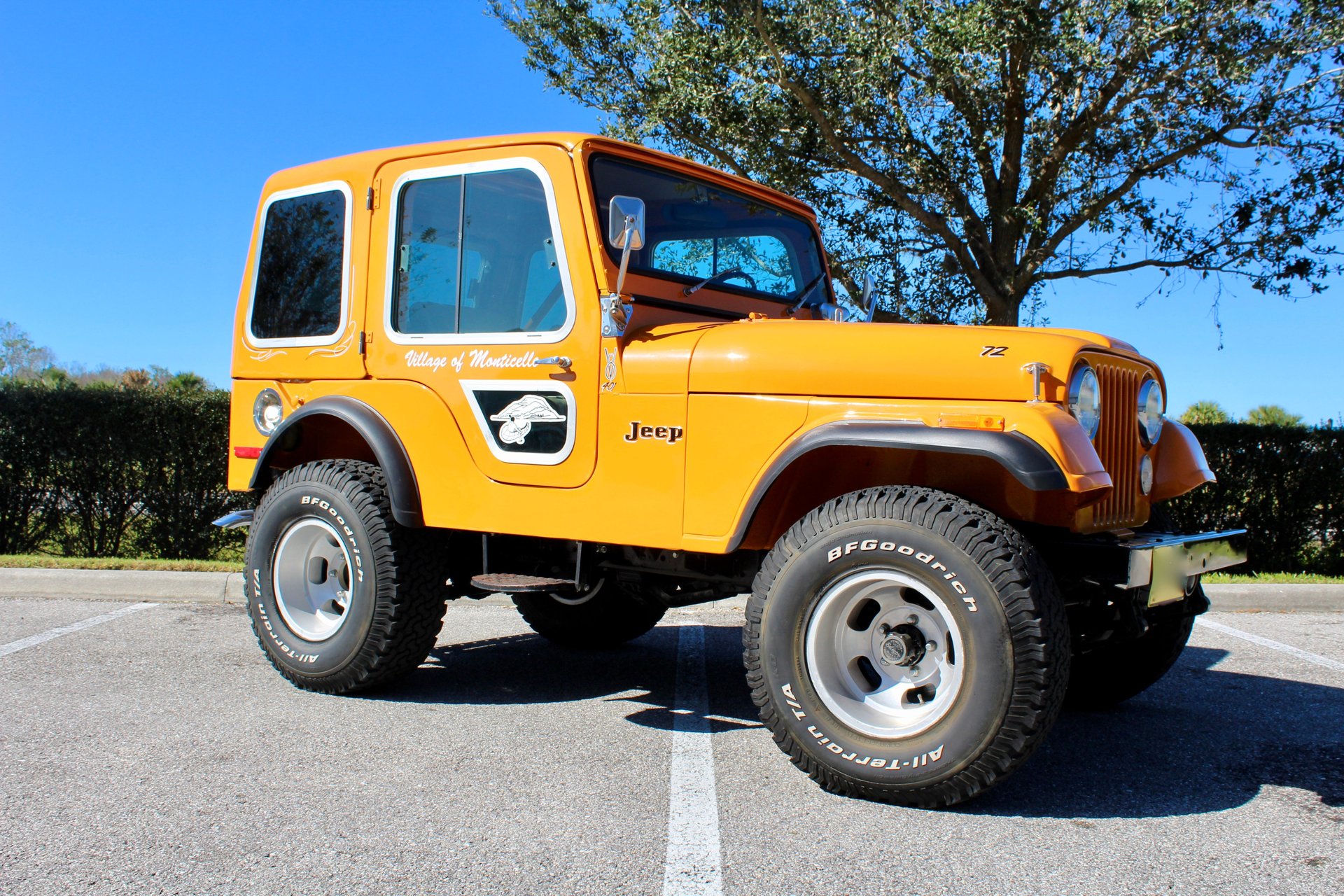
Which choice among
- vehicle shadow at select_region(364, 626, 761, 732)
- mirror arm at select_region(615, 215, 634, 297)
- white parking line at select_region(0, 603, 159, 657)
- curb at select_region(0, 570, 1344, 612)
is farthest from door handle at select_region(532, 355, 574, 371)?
curb at select_region(0, 570, 1344, 612)

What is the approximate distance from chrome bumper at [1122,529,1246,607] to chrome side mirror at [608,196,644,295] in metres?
1.93

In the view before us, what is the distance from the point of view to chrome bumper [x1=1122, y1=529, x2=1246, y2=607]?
327cm

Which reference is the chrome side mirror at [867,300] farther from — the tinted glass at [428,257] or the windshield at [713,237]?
the tinted glass at [428,257]

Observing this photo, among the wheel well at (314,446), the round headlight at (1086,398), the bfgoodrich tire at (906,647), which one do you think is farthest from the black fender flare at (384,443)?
the round headlight at (1086,398)

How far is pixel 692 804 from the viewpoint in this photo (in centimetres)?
333

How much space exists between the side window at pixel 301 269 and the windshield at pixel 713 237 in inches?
56.1

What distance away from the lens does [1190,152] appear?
10711 mm

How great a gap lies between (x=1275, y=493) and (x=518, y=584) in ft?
24.7

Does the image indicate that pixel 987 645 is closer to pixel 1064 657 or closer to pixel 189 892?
pixel 1064 657

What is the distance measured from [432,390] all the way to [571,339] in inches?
28.9

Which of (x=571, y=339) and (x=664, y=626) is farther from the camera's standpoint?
(x=664, y=626)

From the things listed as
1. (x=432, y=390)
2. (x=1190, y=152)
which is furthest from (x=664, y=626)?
(x=1190, y=152)

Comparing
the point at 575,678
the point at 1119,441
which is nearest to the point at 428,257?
the point at 575,678

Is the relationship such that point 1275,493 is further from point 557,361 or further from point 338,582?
point 338,582
